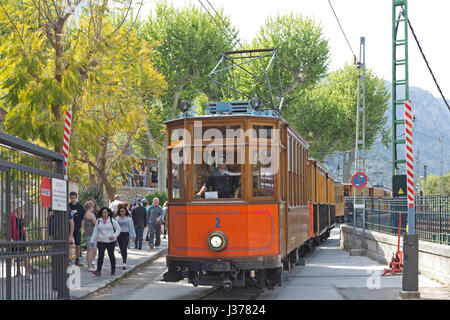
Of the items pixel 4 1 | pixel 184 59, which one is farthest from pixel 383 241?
pixel 184 59

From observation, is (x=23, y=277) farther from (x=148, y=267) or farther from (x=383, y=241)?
(x=383, y=241)

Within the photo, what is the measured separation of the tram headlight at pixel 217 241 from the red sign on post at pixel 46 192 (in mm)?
2708

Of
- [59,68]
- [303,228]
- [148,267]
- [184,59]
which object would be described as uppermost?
[184,59]

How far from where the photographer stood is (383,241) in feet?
64.3

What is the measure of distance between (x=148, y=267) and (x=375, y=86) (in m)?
46.6

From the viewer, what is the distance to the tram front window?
1173 cm

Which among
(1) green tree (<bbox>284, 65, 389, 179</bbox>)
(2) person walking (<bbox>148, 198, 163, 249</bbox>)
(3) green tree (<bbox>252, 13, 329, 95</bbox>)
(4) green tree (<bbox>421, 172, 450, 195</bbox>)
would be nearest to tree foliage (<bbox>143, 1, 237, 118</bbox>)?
(3) green tree (<bbox>252, 13, 329, 95</bbox>)

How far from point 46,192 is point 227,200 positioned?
3.00 meters

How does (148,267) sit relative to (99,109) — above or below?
below

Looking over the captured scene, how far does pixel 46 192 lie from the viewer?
1011 centimetres

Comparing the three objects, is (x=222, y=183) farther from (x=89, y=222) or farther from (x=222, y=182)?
(x=89, y=222)

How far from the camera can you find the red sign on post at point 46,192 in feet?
32.6

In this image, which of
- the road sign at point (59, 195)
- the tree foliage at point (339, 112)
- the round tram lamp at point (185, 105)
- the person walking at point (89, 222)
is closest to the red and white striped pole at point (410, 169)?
the round tram lamp at point (185, 105)

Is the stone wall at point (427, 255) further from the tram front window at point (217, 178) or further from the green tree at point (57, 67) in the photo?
the green tree at point (57, 67)
